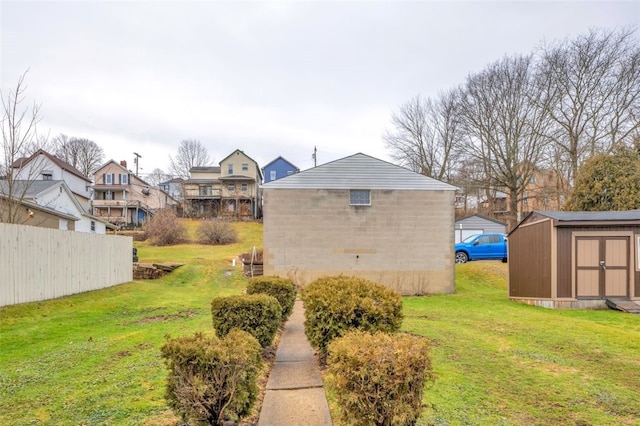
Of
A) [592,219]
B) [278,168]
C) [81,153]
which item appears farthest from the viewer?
[81,153]

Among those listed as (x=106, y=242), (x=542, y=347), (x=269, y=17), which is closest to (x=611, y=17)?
(x=269, y=17)

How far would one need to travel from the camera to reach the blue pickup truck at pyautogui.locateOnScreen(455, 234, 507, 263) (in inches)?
773

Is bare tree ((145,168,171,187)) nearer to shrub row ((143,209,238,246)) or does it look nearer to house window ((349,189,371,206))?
shrub row ((143,209,238,246))

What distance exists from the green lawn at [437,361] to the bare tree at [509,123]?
54.5ft

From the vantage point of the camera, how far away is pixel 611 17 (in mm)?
20734

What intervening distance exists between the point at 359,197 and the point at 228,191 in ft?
89.9

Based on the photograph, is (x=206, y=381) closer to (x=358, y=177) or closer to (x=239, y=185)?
(x=358, y=177)

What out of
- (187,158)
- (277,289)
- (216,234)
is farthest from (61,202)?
(187,158)

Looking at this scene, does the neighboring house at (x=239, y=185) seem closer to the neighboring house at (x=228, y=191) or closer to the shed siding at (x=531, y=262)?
the neighboring house at (x=228, y=191)

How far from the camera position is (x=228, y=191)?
39.6 m

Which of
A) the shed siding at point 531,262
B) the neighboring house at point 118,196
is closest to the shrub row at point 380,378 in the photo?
the shed siding at point 531,262

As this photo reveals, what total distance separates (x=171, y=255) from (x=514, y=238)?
62.0 feet

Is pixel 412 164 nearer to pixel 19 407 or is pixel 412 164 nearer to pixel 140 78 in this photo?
pixel 140 78

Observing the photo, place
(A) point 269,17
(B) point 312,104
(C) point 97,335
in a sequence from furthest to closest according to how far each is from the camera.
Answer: (B) point 312,104 < (A) point 269,17 < (C) point 97,335
